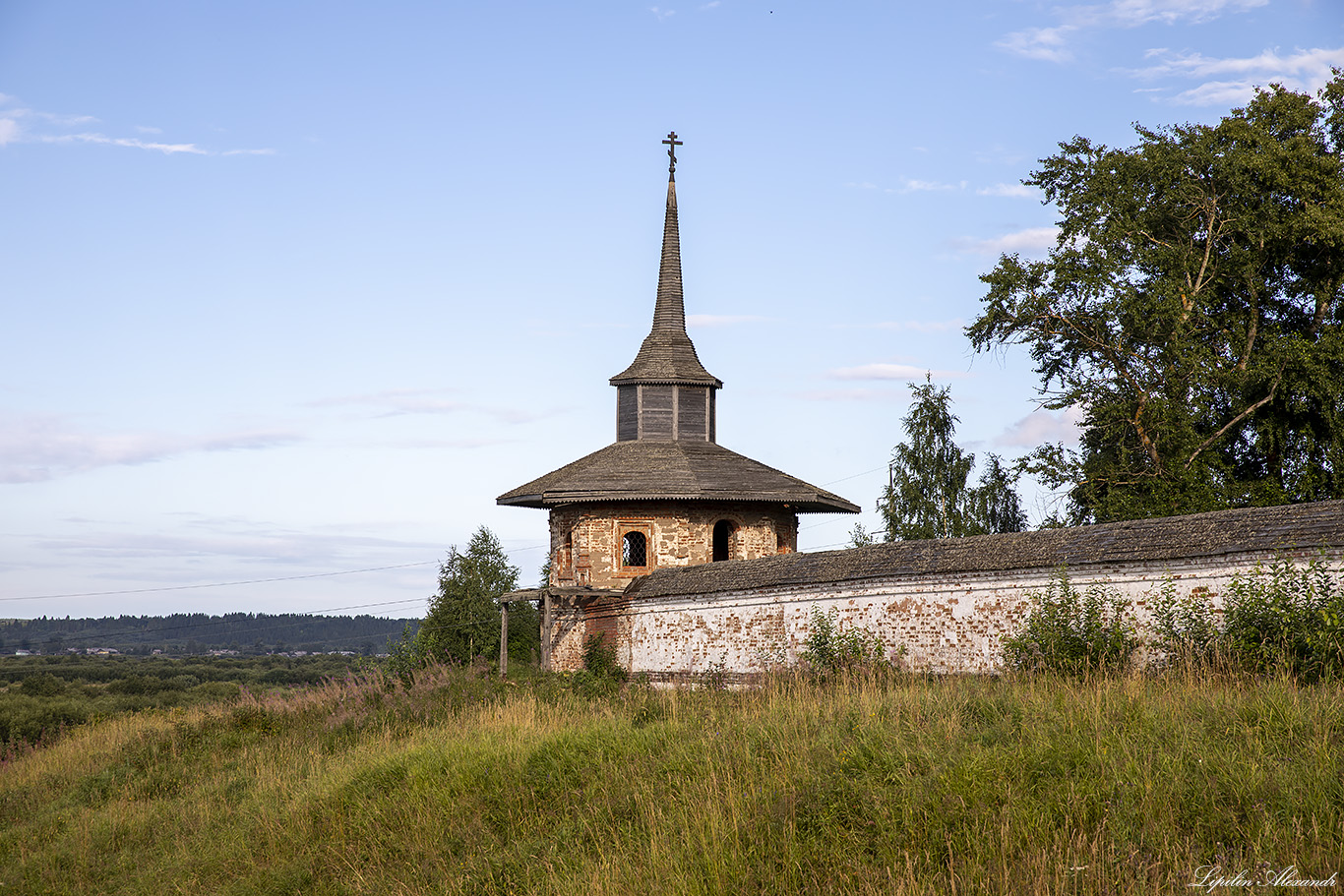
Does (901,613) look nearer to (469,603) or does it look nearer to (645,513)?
(645,513)

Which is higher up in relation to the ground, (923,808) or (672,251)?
(672,251)

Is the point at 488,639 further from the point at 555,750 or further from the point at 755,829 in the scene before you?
the point at 755,829

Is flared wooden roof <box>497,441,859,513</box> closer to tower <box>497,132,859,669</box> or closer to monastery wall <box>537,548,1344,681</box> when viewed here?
tower <box>497,132,859,669</box>

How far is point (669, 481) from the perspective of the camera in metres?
24.5

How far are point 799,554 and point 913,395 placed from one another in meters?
20.4

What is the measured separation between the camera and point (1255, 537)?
11.4 m

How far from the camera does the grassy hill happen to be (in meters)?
5.82

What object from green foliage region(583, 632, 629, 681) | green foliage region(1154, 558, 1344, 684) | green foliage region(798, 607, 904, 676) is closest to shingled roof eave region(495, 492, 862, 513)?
green foliage region(583, 632, 629, 681)

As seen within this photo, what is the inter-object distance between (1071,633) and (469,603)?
3390cm

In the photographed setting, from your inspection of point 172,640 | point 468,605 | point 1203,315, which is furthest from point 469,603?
point 172,640

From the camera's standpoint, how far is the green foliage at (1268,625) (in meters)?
9.84

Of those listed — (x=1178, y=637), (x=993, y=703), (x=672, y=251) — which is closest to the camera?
(x=993, y=703)

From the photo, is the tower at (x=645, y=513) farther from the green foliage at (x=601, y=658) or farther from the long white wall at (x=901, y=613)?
the long white wall at (x=901, y=613)

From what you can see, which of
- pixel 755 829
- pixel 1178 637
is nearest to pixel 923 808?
pixel 755 829
